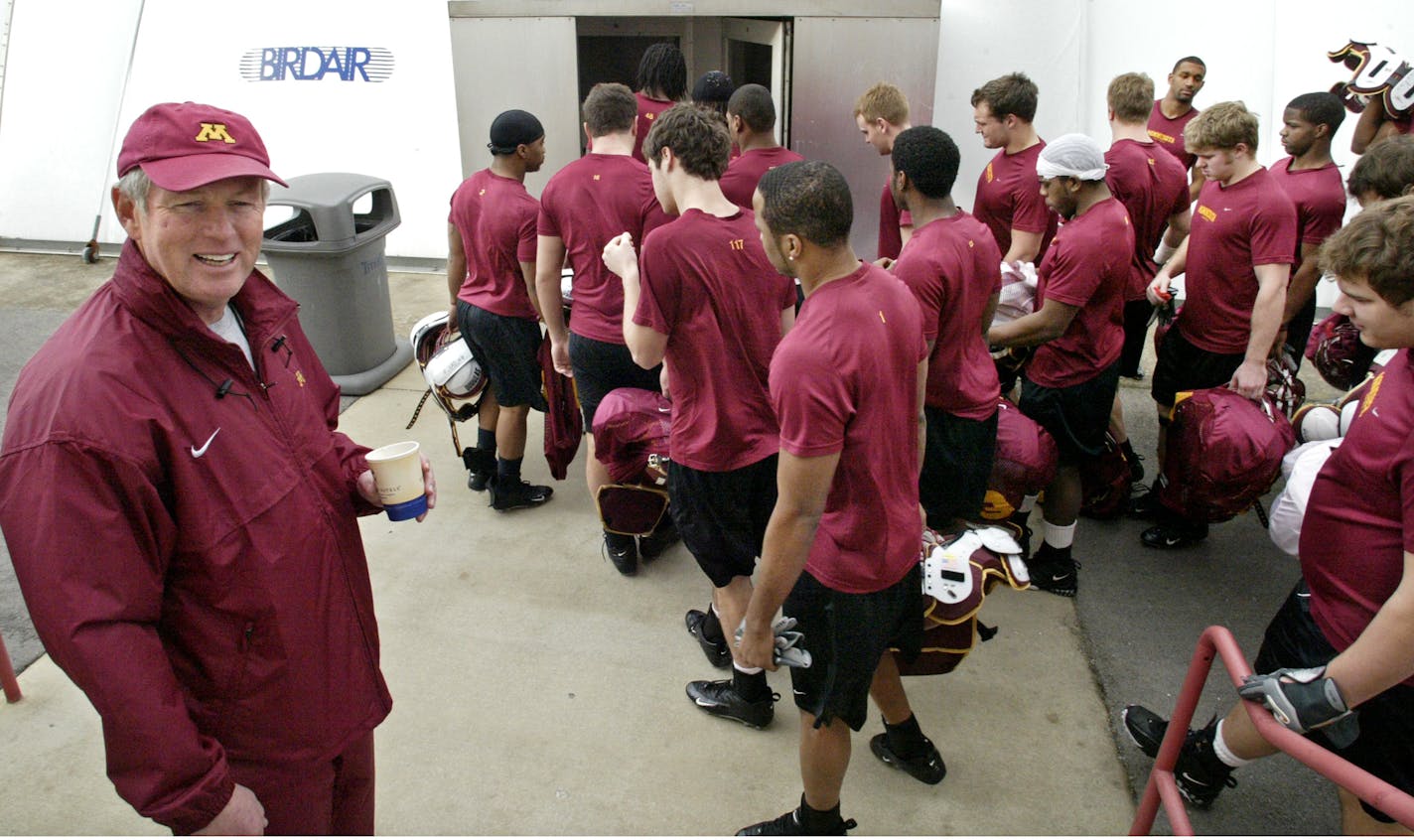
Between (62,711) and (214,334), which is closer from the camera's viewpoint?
(214,334)

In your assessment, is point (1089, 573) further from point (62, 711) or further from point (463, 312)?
point (62, 711)

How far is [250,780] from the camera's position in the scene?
6.34 ft

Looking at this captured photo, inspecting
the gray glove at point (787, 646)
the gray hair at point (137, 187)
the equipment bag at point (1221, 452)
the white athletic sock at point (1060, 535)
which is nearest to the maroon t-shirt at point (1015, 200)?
the equipment bag at point (1221, 452)

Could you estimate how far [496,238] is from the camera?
4.44m

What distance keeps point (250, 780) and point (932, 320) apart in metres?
2.43

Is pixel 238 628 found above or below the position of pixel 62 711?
above

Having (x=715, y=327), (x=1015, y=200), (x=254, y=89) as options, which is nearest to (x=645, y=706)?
(x=715, y=327)

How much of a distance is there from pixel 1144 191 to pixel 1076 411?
1530 millimetres

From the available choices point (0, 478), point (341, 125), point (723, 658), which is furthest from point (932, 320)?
point (341, 125)

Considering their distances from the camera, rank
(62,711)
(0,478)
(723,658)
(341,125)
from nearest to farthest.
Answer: (0,478) < (62,711) < (723,658) < (341,125)

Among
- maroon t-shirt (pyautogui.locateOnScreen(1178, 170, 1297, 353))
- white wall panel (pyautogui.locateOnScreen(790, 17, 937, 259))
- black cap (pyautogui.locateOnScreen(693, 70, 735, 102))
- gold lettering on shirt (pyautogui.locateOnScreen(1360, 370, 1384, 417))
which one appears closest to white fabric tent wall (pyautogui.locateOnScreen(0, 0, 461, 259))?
white wall panel (pyautogui.locateOnScreen(790, 17, 937, 259))

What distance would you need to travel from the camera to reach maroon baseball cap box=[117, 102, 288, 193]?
1.70 metres

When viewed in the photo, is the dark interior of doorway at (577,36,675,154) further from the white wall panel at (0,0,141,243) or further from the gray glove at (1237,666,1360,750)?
the gray glove at (1237,666,1360,750)

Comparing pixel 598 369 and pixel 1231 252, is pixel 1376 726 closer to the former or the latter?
pixel 1231 252
